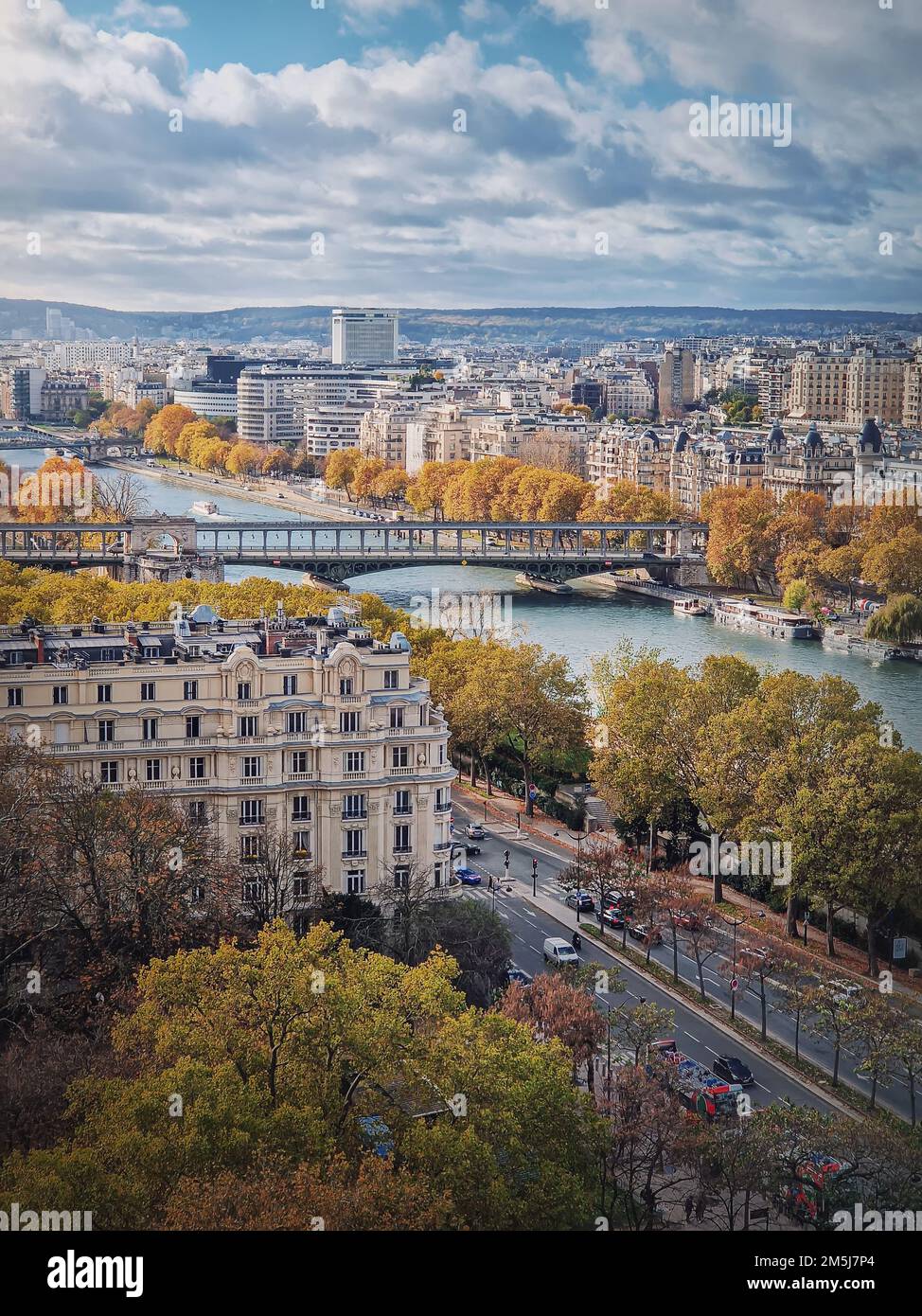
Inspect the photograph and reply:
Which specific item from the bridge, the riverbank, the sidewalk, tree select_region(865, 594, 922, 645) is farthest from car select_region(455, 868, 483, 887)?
the riverbank

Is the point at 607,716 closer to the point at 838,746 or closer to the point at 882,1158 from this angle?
the point at 838,746

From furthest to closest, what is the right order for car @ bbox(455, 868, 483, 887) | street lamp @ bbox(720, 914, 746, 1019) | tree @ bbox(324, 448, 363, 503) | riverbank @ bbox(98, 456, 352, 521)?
tree @ bbox(324, 448, 363, 503) → riverbank @ bbox(98, 456, 352, 521) → car @ bbox(455, 868, 483, 887) → street lamp @ bbox(720, 914, 746, 1019)

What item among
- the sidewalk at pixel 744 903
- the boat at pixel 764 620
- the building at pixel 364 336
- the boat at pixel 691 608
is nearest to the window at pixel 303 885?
the sidewalk at pixel 744 903

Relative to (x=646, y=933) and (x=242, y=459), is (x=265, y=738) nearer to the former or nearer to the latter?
(x=646, y=933)

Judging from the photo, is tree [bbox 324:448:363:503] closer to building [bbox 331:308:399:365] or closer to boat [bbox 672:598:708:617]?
boat [bbox 672:598:708:617]

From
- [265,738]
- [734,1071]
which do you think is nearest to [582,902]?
[265,738]

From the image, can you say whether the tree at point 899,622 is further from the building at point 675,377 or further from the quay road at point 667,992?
the building at point 675,377
